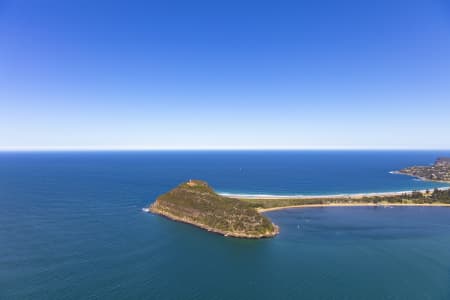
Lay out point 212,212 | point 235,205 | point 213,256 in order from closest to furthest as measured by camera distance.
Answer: point 213,256 < point 212,212 < point 235,205

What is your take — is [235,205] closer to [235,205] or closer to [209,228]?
[235,205]

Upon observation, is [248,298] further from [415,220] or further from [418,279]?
[415,220]

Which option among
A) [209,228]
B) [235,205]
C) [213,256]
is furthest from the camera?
[235,205]

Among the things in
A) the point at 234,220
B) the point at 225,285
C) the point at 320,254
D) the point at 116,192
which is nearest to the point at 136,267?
the point at 225,285

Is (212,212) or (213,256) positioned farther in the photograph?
(212,212)

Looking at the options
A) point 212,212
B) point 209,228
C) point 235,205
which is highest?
point 235,205

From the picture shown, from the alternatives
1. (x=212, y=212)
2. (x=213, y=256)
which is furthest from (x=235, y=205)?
(x=213, y=256)

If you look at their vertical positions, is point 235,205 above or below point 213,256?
above
